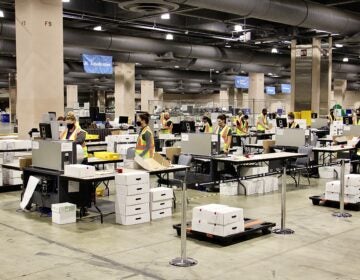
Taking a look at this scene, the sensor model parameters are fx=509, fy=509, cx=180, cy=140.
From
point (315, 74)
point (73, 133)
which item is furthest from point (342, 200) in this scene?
point (315, 74)

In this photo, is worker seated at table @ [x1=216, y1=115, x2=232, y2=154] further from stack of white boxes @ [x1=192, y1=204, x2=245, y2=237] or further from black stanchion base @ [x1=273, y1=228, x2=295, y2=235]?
stack of white boxes @ [x1=192, y1=204, x2=245, y2=237]

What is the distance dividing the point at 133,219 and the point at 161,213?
64 cm

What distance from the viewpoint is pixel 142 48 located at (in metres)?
19.0

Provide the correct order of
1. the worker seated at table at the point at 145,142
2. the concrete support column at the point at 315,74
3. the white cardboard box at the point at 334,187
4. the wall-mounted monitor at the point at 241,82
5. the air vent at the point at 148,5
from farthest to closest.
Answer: the wall-mounted monitor at the point at 241,82 < the concrete support column at the point at 315,74 < the air vent at the point at 148,5 < the white cardboard box at the point at 334,187 < the worker seated at table at the point at 145,142

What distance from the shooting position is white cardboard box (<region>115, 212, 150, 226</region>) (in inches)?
317

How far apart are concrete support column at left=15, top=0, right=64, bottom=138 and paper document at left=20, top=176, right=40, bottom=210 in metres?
3.50

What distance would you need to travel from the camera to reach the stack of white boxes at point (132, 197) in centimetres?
798

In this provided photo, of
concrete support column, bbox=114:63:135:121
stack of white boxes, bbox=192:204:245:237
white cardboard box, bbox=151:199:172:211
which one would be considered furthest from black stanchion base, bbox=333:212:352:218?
concrete support column, bbox=114:63:135:121

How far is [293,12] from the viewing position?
45.0ft

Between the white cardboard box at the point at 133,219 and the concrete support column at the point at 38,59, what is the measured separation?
16.3ft

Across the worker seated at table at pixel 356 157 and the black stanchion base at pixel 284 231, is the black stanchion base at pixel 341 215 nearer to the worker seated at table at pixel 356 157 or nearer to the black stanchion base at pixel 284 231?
the black stanchion base at pixel 284 231

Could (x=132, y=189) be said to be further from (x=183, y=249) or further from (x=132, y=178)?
(x=183, y=249)

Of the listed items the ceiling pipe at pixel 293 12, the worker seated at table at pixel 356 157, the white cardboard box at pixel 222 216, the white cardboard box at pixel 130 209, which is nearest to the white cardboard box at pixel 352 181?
the worker seated at table at pixel 356 157

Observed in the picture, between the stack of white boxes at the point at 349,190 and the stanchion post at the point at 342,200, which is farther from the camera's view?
the stack of white boxes at the point at 349,190
